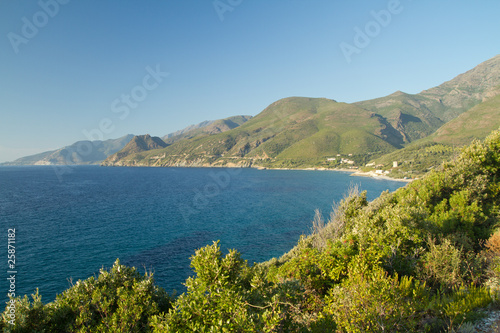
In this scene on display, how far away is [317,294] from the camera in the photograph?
11609 mm

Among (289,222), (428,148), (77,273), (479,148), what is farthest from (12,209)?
(428,148)

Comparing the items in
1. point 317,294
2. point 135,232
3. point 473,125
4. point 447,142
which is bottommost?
point 135,232

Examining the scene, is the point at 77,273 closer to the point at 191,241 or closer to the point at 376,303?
the point at 191,241

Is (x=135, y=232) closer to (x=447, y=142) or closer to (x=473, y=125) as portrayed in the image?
(x=447, y=142)

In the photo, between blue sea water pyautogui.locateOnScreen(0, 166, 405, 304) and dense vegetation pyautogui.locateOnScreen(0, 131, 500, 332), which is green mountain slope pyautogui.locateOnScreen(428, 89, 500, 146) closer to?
blue sea water pyautogui.locateOnScreen(0, 166, 405, 304)

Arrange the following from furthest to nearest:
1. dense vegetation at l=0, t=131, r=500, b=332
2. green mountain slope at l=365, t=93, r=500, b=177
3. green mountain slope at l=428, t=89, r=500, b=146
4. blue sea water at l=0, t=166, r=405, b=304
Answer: green mountain slope at l=428, t=89, r=500, b=146 < green mountain slope at l=365, t=93, r=500, b=177 < blue sea water at l=0, t=166, r=405, b=304 < dense vegetation at l=0, t=131, r=500, b=332

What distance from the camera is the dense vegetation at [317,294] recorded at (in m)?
6.42

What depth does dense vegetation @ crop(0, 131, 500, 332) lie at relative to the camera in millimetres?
6422

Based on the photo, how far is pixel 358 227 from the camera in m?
17.8

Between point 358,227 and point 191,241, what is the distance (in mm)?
31577

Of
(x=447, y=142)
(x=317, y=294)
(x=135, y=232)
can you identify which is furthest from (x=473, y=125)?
(x=317, y=294)

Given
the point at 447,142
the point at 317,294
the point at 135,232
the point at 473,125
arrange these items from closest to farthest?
1. the point at 317,294
2. the point at 135,232
3. the point at 473,125
4. the point at 447,142

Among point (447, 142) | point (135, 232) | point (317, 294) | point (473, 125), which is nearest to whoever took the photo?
point (317, 294)

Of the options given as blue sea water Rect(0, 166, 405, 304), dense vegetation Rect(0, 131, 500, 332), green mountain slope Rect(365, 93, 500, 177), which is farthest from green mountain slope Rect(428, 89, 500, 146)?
dense vegetation Rect(0, 131, 500, 332)
